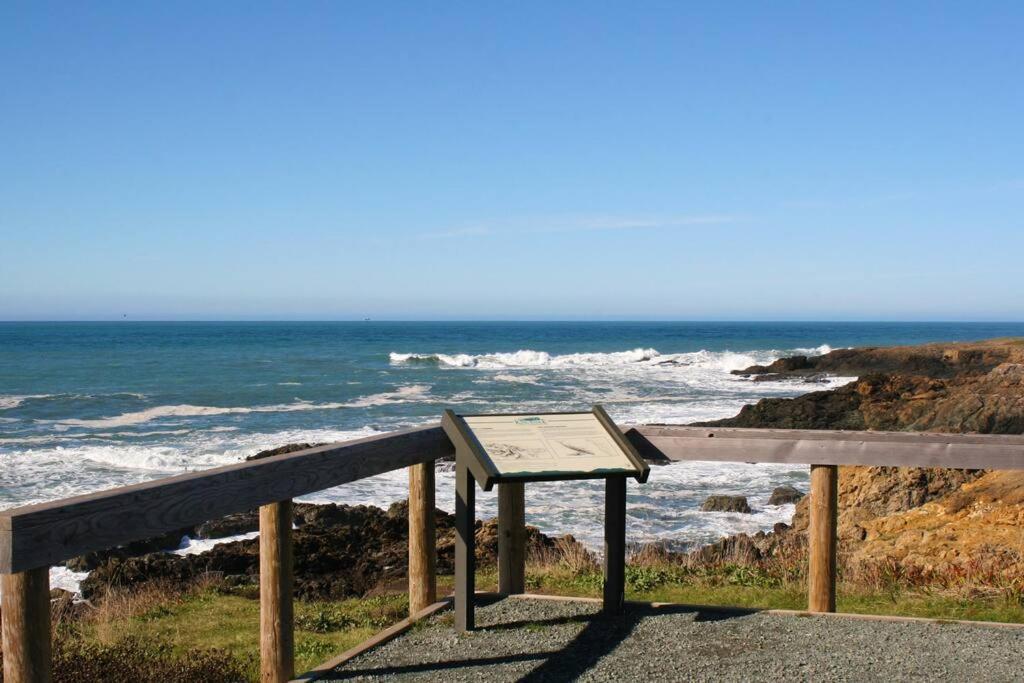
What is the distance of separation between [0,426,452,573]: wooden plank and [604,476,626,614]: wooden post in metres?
1.18

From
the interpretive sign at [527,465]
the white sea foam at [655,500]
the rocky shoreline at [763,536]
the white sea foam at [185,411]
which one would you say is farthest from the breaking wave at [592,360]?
the interpretive sign at [527,465]

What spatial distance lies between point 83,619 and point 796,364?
4419cm

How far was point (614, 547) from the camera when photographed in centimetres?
569

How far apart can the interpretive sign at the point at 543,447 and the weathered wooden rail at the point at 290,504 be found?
0.87 ft

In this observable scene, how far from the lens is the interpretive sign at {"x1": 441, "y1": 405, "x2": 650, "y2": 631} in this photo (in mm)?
5047

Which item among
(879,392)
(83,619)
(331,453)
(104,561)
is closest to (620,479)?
(331,453)

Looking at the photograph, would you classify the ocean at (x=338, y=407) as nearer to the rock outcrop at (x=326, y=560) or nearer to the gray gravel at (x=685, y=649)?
the rock outcrop at (x=326, y=560)

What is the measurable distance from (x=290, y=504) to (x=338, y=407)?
2937 cm

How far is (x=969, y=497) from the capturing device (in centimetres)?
932

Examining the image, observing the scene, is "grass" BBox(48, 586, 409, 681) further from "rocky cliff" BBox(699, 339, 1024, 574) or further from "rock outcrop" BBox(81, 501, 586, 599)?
"rocky cliff" BBox(699, 339, 1024, 574)

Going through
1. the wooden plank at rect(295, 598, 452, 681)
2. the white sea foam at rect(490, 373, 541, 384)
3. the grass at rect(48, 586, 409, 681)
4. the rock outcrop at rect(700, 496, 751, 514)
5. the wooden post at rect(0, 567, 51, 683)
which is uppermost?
the wooden post at rect(0, 567, 51, 683)

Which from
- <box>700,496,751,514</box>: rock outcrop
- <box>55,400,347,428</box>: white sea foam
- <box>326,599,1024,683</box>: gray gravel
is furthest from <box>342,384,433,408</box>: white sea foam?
<box>326,599,1024,683</box>: gray gravel

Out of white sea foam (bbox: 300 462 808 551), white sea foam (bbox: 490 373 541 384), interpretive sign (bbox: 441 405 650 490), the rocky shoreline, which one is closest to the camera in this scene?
interpretive sign (bbox: 441 405 650 490)

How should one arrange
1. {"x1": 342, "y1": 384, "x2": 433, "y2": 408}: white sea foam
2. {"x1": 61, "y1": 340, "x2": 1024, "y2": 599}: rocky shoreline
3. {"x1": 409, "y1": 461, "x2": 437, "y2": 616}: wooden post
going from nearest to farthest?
{"x1": 409, "y1": 461, "x2": 437, "y2": 616}: wooden post → {"x1": 61, "y1": 340, "x2": 1024, "y2": 599}: rocky shoreline → {"x1": 342, "y1": 384, "x2": 433, "y2": 408}: white sea foam
